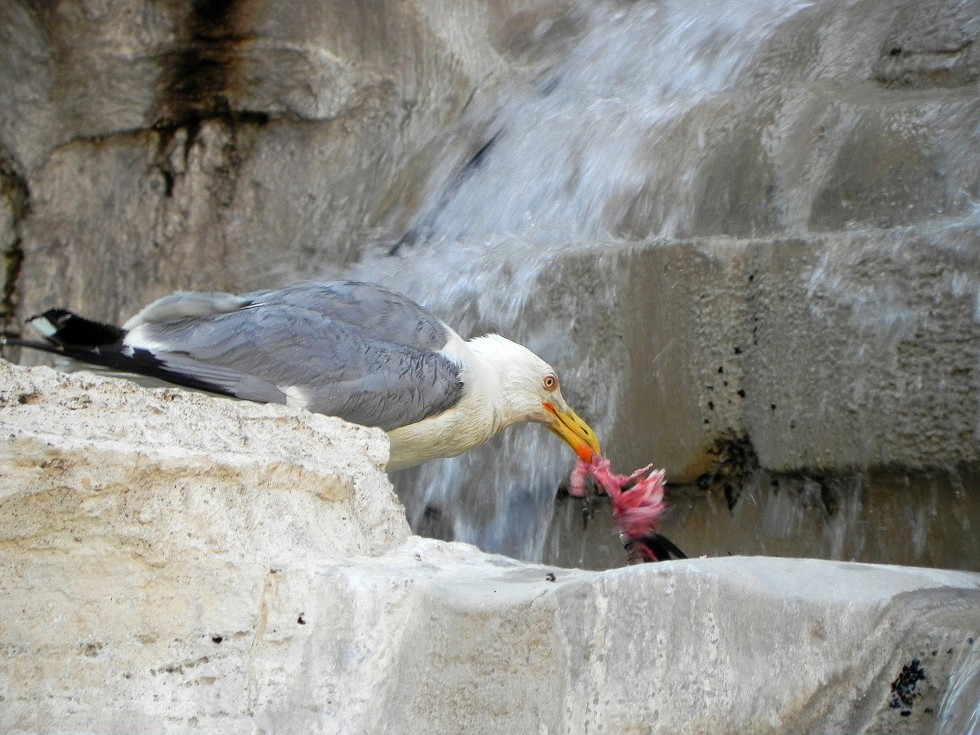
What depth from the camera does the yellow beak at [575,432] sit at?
15.3 feet

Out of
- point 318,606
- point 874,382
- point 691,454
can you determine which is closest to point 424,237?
point 691,454

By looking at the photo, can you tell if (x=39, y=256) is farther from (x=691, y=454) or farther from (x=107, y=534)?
(x=107, y=534)

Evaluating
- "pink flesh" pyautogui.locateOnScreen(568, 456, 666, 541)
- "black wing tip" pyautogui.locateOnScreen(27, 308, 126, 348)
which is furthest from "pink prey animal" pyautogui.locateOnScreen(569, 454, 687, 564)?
"black wing tip" pyautogui.locateOnScreen(27, 308, 126, 348)

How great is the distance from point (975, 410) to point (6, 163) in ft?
16.0

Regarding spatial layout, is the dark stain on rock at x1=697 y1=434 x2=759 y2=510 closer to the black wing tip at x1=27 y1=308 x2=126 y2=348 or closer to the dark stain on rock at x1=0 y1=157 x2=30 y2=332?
the black wing tip at x1=27 y1=308 x2=126 y2=348

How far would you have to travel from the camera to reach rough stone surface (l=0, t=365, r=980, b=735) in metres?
1.95

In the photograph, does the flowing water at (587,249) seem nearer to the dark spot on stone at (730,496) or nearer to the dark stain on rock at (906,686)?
the dark spot on stone at (730,496)

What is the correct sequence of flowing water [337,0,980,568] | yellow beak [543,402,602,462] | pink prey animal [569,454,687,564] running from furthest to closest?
yellow beak [543,402,602,462] < flowing water [337,0,980,568] < pink prey animal [569,454,687,564]

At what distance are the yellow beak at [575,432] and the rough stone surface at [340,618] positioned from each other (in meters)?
2.21

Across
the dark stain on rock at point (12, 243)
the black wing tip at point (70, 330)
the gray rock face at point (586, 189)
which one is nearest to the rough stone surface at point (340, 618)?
the black wing tip at point (70, 330)

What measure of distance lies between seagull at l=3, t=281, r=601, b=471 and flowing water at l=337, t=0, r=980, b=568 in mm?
431

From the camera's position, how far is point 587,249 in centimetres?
479

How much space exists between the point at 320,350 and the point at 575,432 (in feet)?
3.23

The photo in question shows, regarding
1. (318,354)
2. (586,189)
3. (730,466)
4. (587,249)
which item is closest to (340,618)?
(318,354)
